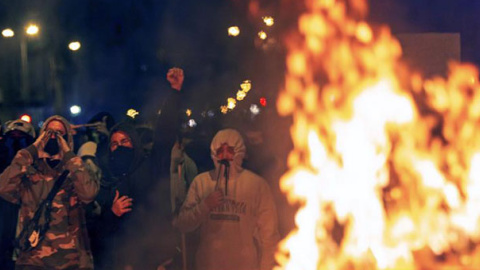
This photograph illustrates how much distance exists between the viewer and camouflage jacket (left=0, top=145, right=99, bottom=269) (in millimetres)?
6840

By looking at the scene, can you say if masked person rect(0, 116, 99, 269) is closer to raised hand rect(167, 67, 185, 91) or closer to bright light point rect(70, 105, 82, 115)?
raised hand rect(167, 67, 185, 91)

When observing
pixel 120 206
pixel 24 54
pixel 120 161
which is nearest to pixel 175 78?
pixel 120 161

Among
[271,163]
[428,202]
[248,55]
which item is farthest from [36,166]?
[248,55]

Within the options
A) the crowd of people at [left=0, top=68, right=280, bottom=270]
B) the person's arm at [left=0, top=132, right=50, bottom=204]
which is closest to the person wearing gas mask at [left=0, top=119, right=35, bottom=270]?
the crowd of people at [left=0, top=68, right=280, bottom=270]

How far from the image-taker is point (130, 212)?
7844mm

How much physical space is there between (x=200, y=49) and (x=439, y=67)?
20.7m

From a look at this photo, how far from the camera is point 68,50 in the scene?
95.4 ft

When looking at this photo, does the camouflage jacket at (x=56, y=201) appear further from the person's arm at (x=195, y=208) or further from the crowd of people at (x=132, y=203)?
the person's arm at (x=195, y=208)

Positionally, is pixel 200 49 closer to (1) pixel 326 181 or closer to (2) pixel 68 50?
(2) pixel 68 50

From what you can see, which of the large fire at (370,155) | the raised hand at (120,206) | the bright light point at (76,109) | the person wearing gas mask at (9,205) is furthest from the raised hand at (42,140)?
the bright light point at (76,109)

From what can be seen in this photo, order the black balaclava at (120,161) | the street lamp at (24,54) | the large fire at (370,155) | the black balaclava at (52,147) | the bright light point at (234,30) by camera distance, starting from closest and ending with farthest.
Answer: the black balaclava at (52,147), the black balaclava at (120,161), the large fire at (370,155), the bright light point at (234,30), the street lamp at (24,54)

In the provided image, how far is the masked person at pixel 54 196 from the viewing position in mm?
6840

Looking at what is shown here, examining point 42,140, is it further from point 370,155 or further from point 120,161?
point 370,155

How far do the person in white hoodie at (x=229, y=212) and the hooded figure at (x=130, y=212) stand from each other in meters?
0.27
